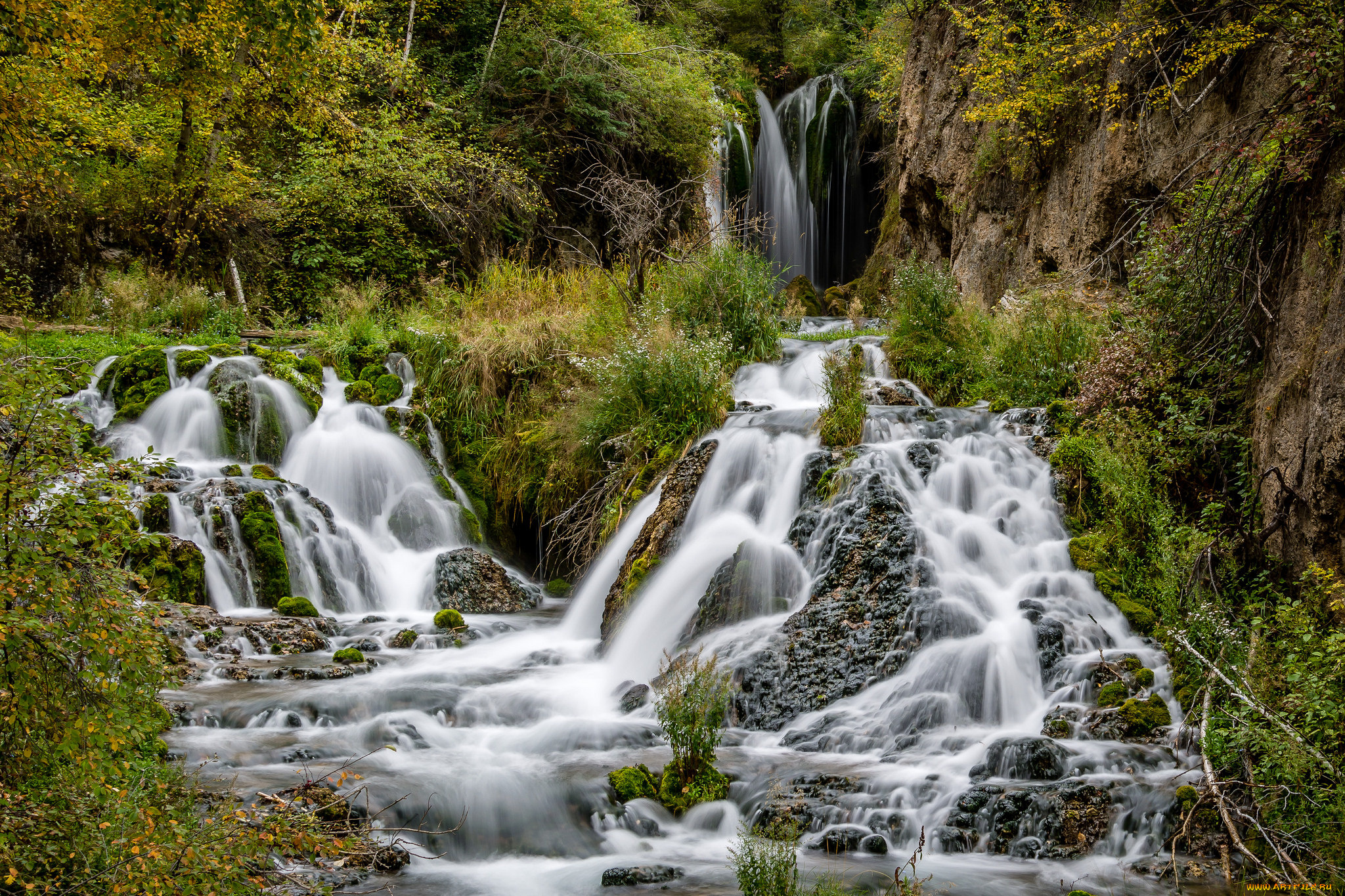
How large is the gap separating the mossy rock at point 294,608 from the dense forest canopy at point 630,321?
1.1 inches

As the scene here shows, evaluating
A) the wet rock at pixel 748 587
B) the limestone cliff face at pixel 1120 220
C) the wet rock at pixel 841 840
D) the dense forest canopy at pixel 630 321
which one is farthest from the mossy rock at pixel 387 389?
the wet rock at pixel 841 840

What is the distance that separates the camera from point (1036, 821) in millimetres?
4500

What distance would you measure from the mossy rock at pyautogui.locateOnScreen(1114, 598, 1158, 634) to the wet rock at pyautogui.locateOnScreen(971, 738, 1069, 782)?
1.55 meters

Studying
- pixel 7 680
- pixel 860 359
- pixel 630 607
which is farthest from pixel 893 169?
pixel 7 680

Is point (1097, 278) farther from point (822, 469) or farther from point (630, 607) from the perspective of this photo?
point (630, 607)

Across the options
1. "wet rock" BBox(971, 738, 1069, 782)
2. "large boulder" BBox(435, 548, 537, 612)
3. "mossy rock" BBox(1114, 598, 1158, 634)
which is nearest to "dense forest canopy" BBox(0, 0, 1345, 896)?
"mossy rock" BBox(1114, 598, 1158, 634)

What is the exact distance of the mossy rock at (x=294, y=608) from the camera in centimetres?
868

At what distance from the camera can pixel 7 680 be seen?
2824mm

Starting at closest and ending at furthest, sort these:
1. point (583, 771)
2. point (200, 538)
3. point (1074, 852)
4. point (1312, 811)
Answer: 1. point (1312, 811)
2. point (1074, 852)
3. point (583, 771)
4. point (200, 538)

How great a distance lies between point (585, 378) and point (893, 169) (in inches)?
480

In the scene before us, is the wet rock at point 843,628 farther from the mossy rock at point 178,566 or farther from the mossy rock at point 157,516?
the mossy rock at point 157,516

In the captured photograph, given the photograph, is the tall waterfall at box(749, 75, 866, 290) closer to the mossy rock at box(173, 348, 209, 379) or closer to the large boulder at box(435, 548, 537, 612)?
the large boulder at box(435, 548, 537, 612)

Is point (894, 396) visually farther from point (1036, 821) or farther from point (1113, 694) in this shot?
point (1036, 821)

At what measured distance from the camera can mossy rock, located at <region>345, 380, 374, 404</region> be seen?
11641mm
